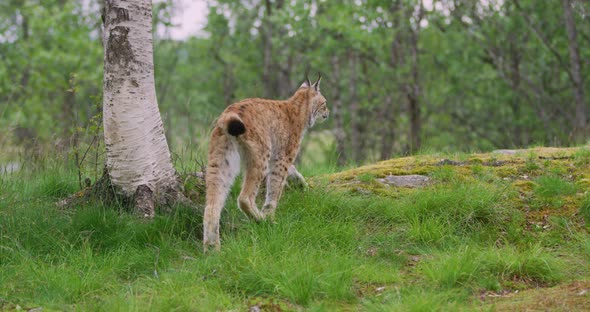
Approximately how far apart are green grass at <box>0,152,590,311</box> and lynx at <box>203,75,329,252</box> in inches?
8.5

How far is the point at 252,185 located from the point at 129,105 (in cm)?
154

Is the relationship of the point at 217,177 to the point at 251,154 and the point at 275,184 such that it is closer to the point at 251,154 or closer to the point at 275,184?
the point at 251,154

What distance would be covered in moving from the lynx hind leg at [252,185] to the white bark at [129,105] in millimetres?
896

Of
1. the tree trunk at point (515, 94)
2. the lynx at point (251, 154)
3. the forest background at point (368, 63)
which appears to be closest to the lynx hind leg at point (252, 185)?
the lynx at point (251, 154)

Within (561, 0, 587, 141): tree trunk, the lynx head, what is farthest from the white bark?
(561, 0, 587, 141): tree trunk

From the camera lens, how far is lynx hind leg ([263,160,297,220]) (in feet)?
21.6

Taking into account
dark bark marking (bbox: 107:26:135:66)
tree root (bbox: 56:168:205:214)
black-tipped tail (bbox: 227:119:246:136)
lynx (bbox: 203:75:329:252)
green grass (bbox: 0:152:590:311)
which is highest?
dark bark marking (bbox: 107:26:135:66)

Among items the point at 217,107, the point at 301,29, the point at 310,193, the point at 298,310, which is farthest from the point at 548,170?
the point at 217,107

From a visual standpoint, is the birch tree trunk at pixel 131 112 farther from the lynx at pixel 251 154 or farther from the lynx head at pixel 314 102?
the lynx head at pixel 314 102

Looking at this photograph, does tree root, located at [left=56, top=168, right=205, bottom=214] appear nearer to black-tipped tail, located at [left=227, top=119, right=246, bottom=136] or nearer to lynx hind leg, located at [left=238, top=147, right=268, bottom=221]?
lynx hind leg, located at [left=238, top=147, right=268, bottom=221]

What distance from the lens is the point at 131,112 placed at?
20.7ft

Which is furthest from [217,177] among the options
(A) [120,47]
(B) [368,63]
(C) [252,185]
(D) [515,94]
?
(B) [368,63]

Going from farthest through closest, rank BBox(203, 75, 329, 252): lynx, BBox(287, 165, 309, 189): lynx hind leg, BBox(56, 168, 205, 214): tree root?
BBox(287, 165, 309, 189): lynx hind leg, BBox(56, 168, 205, 214): tree root, BBox(203, 75, 329, 252): lynx

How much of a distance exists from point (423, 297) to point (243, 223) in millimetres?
2327
